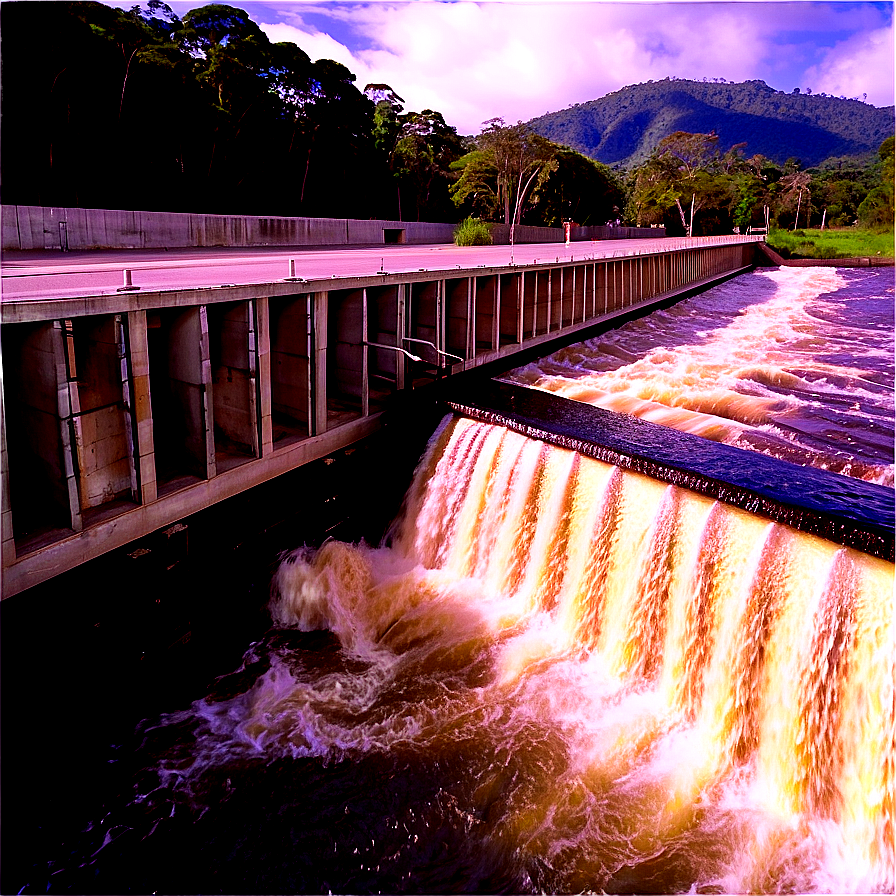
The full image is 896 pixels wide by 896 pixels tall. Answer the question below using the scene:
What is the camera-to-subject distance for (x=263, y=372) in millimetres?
12641

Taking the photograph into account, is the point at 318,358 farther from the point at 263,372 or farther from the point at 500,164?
the point at 500,164

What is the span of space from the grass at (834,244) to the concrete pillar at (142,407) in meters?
84.1

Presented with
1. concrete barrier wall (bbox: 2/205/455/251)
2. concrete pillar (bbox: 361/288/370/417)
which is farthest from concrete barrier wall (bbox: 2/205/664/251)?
concrete pillar (bbox: 361/288/370/417)

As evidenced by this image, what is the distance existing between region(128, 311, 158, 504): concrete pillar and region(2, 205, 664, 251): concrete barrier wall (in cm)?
1270

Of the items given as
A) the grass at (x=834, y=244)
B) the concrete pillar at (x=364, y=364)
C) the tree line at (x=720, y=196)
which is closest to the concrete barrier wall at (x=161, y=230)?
the concrete pillar at (x=364, y=364)

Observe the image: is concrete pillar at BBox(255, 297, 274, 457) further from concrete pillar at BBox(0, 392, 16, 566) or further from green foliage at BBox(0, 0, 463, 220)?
green foliage at BBox(0, 0, 463, 220)

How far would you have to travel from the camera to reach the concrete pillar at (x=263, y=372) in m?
12.5

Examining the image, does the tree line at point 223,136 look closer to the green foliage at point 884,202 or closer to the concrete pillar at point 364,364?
the green foliage at point 884,202

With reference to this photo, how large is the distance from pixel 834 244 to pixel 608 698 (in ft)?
324

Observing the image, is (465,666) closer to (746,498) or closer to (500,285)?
(746,498)

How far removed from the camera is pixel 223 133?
34.6m

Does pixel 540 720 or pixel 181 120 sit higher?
pixel 181 120

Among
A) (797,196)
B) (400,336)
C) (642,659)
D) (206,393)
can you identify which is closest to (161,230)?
(400,336)

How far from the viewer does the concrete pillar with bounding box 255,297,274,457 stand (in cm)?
1247
